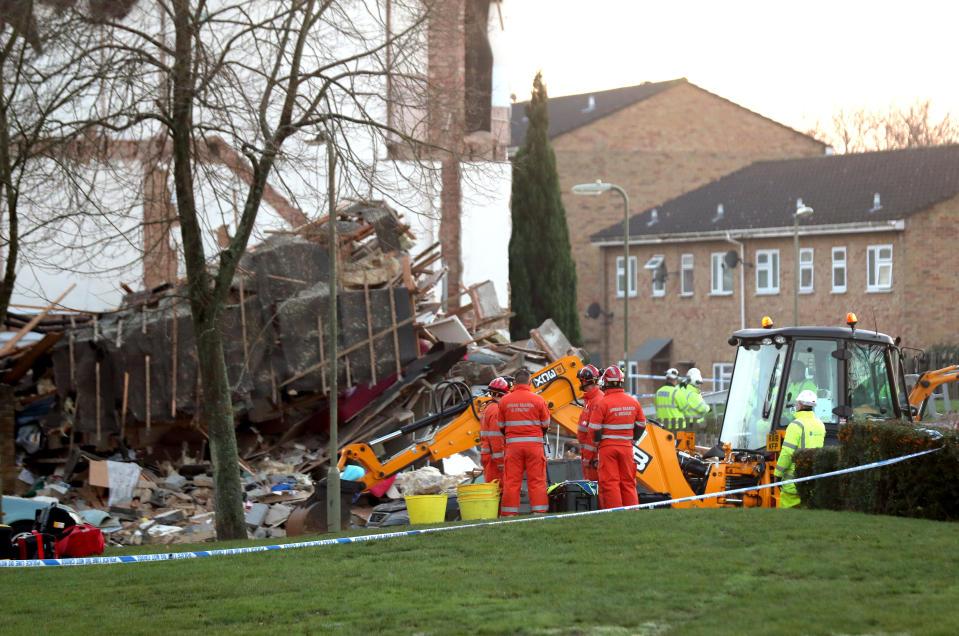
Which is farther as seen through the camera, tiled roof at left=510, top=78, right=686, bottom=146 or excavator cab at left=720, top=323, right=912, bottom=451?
tiled roof at left=510, top=78, right=686, bottom=146

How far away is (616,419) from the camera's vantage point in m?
13.4

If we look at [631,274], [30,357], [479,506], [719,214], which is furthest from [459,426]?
[631,274]

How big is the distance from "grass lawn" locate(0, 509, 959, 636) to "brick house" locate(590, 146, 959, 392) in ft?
112

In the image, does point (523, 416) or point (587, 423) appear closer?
point (587, 423)

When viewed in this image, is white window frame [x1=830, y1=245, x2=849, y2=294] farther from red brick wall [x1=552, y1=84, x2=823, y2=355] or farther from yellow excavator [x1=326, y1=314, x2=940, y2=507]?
yellow excavator [x1=326, y1=314, x2=940, y2=507]

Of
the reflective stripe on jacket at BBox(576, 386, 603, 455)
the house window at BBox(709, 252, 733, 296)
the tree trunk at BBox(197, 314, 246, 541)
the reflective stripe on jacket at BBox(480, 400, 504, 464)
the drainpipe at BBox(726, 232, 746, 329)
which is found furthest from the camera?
the house window at BBox(709, 252, 733, 296)

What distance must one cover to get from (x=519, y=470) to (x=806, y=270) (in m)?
35.1

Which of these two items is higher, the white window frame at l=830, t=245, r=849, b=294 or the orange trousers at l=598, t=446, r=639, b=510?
the white window frame at l=830, t=245, r=849, b=294

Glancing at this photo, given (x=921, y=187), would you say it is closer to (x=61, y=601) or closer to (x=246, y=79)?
(x=246, y=79)

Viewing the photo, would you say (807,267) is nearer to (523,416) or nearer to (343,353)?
(343,353)

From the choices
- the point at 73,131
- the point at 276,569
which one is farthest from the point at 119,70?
the point at 276,569

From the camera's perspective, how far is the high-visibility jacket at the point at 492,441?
1448 cm

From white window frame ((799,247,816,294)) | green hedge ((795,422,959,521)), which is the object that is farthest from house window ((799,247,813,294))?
green hedge ((795,422,959,521))

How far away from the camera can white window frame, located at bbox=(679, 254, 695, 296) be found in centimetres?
5012
